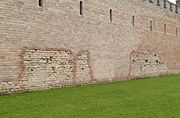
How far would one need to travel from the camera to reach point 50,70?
562 inches

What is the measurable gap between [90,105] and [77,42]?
624 cm

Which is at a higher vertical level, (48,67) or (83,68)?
Answer: (48,67)

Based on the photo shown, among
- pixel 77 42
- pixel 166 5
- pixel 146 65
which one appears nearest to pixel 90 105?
pixel 77 42

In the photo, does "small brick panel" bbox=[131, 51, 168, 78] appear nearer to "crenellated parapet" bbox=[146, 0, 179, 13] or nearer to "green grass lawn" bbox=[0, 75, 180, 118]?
"crenellated parapet" bbox=[146, 0, 179, 13]

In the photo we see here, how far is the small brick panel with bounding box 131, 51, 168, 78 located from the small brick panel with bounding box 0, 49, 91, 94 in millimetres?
5139

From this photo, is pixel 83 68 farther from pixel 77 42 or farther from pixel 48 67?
pixel 48 67

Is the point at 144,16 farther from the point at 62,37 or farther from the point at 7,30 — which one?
the point at 7,30

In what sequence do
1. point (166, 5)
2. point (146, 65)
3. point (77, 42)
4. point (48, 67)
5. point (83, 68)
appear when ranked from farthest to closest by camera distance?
1. point (166, 5)
2. point (146, 65)
3. point (83, 68)
4. point (77, 42)
5. point (48, 67)

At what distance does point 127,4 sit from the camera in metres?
20.3

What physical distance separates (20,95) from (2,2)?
292 cm

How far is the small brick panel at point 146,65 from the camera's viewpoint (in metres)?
21.2

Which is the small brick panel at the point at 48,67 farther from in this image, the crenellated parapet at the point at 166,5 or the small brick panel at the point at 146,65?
the crenellated parapet at the point at 166,5

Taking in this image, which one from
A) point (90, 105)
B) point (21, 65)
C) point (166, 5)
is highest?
point (166, 5)

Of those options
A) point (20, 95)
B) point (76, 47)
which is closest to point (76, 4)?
point (76, 47)
